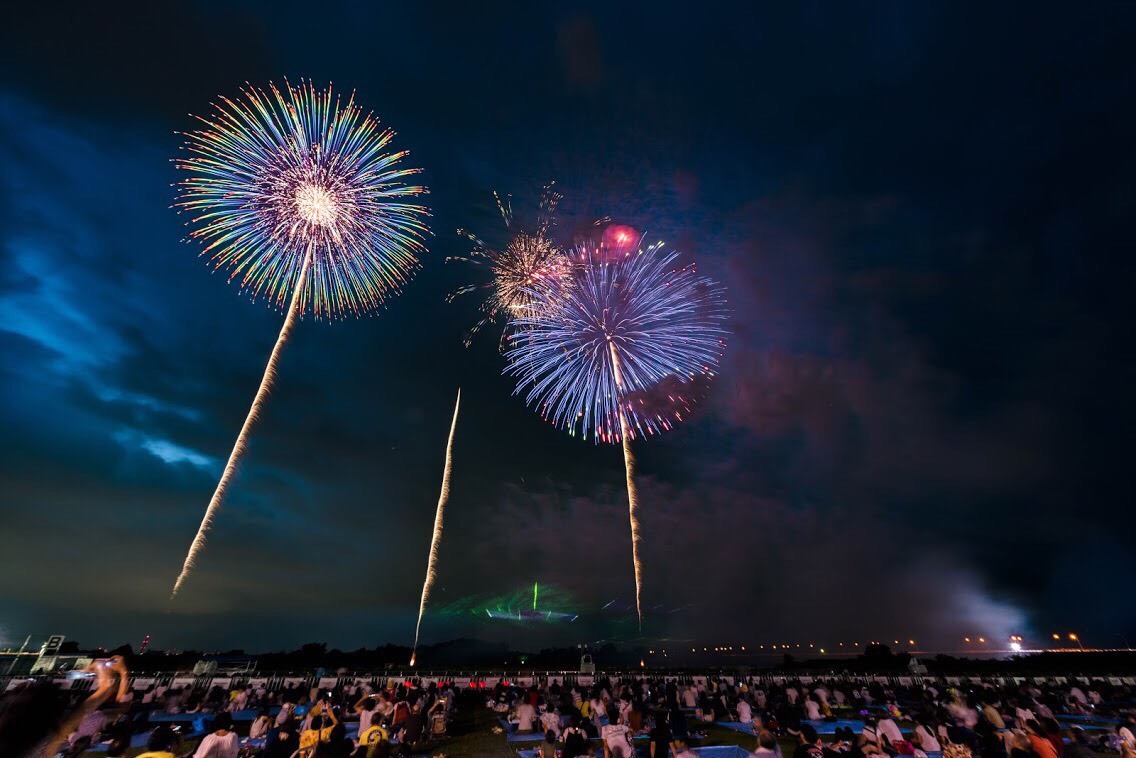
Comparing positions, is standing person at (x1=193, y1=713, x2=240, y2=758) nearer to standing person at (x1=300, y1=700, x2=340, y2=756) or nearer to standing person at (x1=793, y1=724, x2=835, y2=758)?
standing person at (x1=300, y1=700, x2=340, y2=756)

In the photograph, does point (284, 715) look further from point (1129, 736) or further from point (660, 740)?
point (1129, 736)

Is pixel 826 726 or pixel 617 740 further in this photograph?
pixel 826 726

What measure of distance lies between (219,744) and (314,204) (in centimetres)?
2062

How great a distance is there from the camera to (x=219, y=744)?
9.62 m

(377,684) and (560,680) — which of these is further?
(560,680)

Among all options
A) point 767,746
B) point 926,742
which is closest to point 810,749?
point 767,746

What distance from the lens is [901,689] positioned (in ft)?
106

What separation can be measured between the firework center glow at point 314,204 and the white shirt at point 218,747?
19.8m

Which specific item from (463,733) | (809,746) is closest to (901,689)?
A: (463,733)

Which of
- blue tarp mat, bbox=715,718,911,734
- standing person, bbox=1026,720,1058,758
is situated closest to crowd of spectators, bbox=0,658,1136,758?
standing person, bbox=1026,720,1058,758

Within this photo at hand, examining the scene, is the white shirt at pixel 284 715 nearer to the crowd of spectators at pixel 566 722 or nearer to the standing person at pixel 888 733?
the crowd of spectators at pixel 566 722

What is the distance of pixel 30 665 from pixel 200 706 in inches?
575

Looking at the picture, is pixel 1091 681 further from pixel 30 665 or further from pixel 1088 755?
pixel 30 665

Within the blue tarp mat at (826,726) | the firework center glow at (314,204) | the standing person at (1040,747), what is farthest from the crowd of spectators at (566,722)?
the firework center glow at (314,204)
